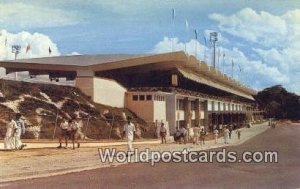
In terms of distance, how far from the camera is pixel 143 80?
47.1 meters

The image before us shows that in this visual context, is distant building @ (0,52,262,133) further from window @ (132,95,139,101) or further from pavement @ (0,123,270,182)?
pavement @ (0,123,270,182)

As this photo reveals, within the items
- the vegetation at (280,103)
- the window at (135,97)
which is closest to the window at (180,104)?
the window at (135,97)

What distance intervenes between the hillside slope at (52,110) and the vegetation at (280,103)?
25082 millimetres

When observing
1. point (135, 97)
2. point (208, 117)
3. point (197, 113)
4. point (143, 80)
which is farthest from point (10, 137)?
point (208, 117)

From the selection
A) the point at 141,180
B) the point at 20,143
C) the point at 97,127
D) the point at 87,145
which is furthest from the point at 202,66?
the point at 141,180

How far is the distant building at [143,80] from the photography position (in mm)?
38719

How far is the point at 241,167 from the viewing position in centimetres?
1655

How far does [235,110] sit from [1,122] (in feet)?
184

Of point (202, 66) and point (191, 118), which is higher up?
point (202, 66)

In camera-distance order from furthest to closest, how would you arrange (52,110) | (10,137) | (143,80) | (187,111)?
(187,111) < (143,80) < (52,110) < (10,137)

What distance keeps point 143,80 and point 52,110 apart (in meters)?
18.0

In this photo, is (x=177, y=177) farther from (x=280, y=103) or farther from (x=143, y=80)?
(x=280, y=103)

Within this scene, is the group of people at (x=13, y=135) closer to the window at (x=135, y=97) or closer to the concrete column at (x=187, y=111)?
the window at (x=135, y=97)

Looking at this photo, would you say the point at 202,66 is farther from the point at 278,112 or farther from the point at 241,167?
the point at 241,167
